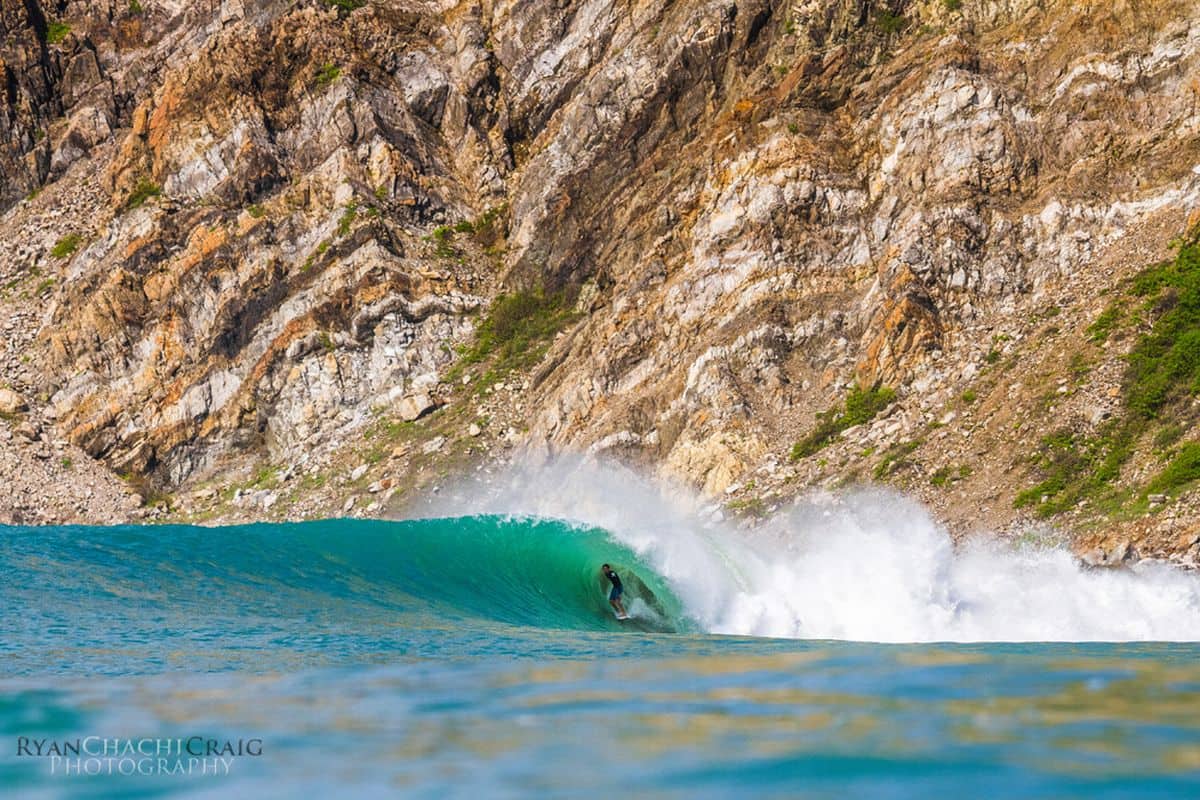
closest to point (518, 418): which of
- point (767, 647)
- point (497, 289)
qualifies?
point (497, 289)

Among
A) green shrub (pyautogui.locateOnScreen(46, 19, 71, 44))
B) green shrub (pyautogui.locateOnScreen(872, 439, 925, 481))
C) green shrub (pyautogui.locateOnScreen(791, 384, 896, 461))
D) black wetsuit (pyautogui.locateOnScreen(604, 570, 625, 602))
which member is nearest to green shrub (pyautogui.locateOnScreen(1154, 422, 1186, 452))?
green shrub (pyautogui.locateOnScreen(872, 439, 925, 481))

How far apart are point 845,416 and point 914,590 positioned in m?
14.8

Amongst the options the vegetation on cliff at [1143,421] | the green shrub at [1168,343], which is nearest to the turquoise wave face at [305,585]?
the vegetation on cliff at [1143,421]

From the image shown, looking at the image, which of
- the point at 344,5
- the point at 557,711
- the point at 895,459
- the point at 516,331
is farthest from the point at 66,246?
the point at 557,711

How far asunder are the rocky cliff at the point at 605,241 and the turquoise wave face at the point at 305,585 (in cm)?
1008

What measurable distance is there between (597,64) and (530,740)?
1923 inches

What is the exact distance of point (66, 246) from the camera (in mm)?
53875

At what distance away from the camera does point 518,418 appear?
38.3 metres

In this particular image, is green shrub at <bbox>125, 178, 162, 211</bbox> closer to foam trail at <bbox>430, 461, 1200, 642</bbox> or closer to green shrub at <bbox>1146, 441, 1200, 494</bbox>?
foam trail at <bbox>430, 461, 1200, 642</bbox>

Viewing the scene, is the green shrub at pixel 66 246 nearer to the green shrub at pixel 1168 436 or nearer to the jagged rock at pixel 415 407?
the jagged rock at pixel 415 407

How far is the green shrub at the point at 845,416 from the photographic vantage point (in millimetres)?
28812

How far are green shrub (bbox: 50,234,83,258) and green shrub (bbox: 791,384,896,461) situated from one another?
4720 centimetres

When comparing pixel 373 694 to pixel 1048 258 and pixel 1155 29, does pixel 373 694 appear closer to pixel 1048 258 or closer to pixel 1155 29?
pixel 1048 258

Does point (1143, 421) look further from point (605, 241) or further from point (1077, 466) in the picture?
point (605, 241)
